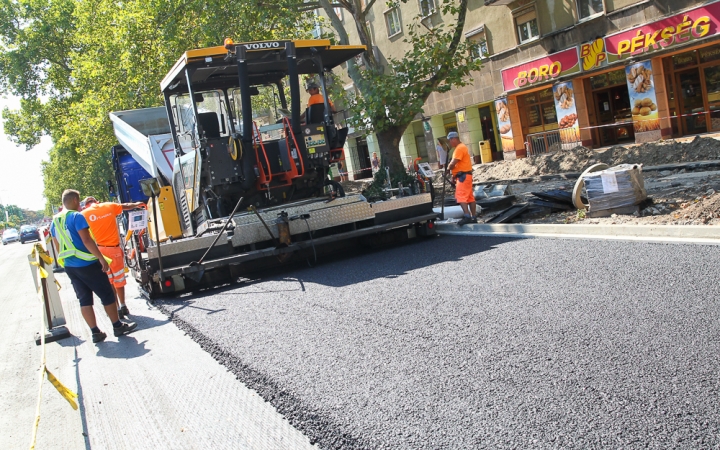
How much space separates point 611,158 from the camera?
54.3 feet

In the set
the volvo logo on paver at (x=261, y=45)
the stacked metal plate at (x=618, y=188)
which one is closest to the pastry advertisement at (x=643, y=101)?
the stacked metal plate at (x=618, y=188)

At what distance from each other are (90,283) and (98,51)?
22.6 meters

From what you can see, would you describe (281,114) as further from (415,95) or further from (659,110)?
(659,110)

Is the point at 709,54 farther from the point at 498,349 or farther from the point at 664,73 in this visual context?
the point at 498,349

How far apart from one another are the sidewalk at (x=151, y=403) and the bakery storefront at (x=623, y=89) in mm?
17339

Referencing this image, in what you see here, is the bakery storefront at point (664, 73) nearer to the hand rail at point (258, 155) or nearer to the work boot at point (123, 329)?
the hand rail at point (258, 155)

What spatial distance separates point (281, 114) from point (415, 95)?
6.69m

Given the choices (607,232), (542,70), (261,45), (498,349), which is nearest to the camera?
(498,349)

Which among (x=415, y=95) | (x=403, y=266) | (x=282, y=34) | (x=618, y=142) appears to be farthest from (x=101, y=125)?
(x=403, y=266)

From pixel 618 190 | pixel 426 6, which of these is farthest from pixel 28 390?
pixel 426 6

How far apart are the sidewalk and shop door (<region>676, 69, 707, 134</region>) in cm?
1809

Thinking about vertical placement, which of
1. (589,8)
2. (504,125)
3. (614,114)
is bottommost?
(614,114)

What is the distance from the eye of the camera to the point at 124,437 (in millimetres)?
3863

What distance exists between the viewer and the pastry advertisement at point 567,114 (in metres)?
22.4
